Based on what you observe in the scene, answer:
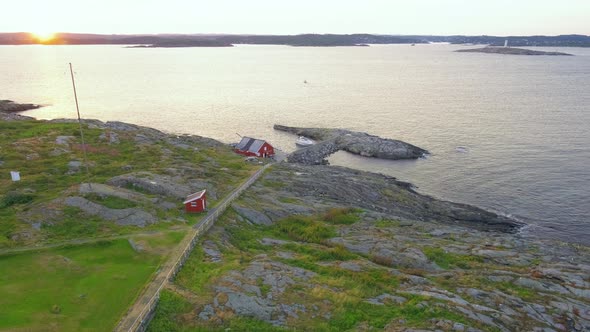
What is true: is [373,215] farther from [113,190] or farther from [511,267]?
[113,190]

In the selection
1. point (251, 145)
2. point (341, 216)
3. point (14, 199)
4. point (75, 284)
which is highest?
point (14, 199)

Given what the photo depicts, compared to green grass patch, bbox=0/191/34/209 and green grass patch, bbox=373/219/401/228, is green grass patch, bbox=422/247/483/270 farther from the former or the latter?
green grass patch, bbox=0/191/34/209

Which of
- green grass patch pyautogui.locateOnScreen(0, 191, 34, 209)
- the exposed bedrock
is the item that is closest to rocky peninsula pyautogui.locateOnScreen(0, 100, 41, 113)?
the exposed bedrock

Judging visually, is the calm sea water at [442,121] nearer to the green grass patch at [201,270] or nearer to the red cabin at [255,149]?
the red cabin at [255,149]

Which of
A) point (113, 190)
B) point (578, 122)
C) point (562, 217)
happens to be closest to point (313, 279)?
point (113, 190)

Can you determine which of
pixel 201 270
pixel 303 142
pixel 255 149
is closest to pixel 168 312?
pixel 201 270

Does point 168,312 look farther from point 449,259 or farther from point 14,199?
point 14,199

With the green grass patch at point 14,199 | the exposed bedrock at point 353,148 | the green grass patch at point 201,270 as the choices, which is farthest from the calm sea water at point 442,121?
the green grass patch at point 14,199
